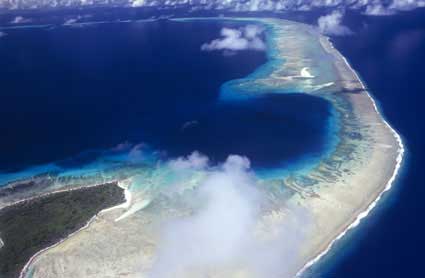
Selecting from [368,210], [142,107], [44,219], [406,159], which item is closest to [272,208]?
[368,210]

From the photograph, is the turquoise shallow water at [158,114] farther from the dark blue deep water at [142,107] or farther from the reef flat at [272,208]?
the reef flat at [272,208]

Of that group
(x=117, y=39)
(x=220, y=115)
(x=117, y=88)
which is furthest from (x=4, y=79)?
(x=220, y=115)

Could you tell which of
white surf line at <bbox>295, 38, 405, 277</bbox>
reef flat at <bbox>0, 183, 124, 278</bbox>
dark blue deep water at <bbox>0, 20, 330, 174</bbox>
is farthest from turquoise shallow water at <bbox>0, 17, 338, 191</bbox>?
white surf line at <bbox>295, 38, 405, 277</bbox>

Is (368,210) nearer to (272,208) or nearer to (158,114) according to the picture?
(272,208)

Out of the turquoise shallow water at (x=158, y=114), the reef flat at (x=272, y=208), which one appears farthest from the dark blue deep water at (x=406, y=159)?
the turquoise shallow water at (x=158, y=114)

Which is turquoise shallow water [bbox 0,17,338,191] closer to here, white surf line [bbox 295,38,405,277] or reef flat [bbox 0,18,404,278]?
reef flat [bbox 0,18,404,278]

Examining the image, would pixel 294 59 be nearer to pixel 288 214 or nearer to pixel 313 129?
pixel 313 129
